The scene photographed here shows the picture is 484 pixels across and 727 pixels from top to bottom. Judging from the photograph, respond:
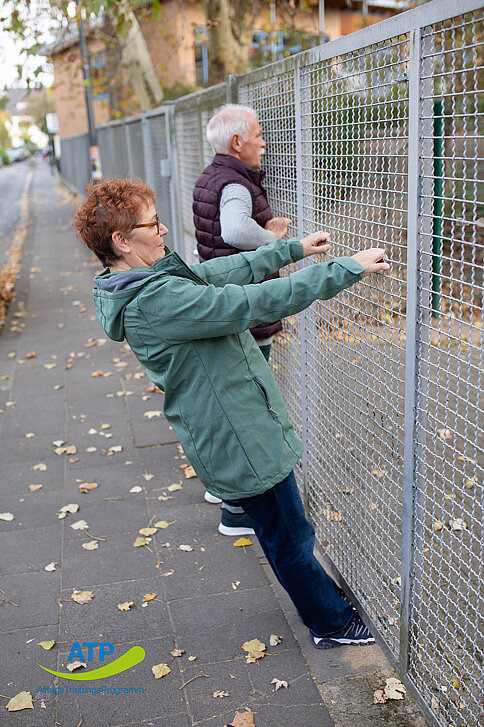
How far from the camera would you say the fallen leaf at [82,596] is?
363 centimetres

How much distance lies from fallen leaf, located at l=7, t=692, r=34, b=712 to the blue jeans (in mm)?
1146

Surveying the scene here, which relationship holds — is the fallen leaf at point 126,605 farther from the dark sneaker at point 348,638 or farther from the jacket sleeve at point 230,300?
the jacket sleeve at point 230,300

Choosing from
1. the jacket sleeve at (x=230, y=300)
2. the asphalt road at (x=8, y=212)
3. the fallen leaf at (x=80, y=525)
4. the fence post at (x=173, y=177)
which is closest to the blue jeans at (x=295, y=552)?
the jacket sleeve at (x=230, y=300)

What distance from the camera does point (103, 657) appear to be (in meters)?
3.22

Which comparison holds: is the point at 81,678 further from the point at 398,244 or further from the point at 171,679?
the point at 398,244

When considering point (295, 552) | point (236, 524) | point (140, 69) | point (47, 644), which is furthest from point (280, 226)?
point (140, 69)

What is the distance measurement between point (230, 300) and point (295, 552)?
1.13 meters

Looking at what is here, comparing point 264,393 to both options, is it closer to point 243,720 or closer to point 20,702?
point 243,720

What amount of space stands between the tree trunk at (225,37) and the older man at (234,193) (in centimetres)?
714

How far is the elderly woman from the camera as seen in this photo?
241cm

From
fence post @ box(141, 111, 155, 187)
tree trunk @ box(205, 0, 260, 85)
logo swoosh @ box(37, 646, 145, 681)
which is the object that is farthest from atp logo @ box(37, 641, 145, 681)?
tree trunk @ box(205, 0, 260, 85)

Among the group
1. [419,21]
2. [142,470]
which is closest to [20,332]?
[142,470]

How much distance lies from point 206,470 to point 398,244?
111cm

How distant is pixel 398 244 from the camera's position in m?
2.48
